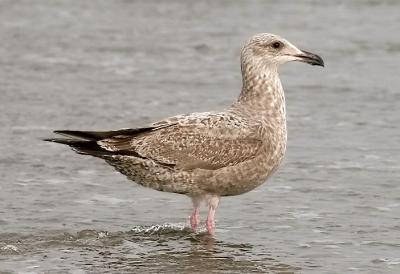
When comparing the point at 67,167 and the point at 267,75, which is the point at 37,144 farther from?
the point at 267,75

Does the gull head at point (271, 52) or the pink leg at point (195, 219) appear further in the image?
the gull head at point (271, 52)

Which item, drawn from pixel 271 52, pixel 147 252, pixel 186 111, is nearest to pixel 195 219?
pixel 147 252

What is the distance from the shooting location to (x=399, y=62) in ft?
56.3

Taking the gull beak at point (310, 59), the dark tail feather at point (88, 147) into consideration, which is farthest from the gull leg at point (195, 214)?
the gull beak at point (310, 59)

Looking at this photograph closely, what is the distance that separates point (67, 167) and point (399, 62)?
6.74 metres

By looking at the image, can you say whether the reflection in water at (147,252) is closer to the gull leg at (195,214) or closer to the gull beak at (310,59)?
the gull leg at (195,214)

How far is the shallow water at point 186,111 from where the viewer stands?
9.52 metres

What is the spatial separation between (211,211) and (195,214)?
159 mm

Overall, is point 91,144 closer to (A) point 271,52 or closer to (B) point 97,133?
(B) point 97,133

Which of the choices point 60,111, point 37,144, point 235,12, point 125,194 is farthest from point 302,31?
point 125,194

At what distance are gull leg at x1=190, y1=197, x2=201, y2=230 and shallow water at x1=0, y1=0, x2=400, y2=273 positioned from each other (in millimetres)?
107

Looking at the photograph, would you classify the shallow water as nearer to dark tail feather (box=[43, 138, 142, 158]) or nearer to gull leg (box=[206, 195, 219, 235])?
gull leg (box=[206, 195, 219, 235])

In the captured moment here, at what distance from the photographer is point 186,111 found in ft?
46.9

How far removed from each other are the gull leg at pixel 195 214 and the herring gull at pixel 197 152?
0.01 metres
